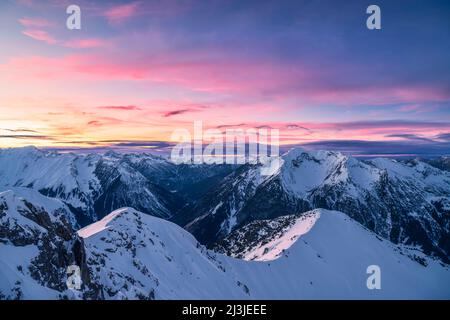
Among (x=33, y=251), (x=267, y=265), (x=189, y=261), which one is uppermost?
(x=33, y=251)

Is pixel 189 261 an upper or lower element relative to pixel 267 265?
upper

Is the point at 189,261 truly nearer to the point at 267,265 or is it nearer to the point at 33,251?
the point at 33,251

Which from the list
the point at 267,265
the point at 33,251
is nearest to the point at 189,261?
the point at 33,251

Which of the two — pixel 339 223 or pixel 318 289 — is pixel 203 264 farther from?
pixel 339 223

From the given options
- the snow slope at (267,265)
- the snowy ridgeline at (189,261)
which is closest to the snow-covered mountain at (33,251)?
the snowy ridgeline at (189,261)

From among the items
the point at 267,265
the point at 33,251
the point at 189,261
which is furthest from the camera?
the point at 267,265

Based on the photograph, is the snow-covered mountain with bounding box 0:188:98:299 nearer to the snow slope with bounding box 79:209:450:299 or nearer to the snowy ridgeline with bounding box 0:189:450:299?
the snowy ridgeline with bounding box 0:189:450:299

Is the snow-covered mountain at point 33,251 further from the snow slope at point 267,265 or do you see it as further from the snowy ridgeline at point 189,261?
the snow slope at point 267,265

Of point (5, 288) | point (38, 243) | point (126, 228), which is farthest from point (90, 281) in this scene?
point (126, 228)
